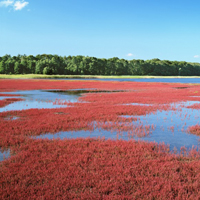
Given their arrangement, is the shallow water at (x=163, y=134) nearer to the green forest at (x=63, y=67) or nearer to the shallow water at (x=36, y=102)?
the shallow water at (x=36, y=102)

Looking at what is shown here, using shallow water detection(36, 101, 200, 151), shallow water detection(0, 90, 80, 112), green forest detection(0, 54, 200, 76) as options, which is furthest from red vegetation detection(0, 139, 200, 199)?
green forest detection(0, 54, 200, 76)

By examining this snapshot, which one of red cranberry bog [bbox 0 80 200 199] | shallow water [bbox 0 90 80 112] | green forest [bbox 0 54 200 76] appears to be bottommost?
shallow water [bbox 0 90 80 112]

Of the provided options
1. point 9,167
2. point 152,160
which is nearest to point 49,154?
point 9,167

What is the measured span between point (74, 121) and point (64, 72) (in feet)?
526

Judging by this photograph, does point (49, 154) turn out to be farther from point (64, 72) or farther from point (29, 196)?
point (64, 72)

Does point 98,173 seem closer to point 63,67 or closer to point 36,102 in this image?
point 36,102

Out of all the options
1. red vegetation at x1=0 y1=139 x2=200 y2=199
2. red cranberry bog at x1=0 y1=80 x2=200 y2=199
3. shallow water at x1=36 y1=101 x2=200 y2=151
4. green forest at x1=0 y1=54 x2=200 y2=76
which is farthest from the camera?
green forest at x1=0 y1=54 x2=200 y2=76

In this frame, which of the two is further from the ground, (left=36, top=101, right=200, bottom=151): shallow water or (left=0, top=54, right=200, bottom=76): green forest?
(left=0, top=54, right=200, bottom=76): green forest

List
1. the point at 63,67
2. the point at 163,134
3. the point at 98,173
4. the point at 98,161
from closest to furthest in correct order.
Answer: the point at 98,173 → the point at 98,161 → the point at 163,134 → the point at 63,67

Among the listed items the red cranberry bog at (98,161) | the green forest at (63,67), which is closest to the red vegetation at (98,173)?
the red cranberry bog at (98,161)

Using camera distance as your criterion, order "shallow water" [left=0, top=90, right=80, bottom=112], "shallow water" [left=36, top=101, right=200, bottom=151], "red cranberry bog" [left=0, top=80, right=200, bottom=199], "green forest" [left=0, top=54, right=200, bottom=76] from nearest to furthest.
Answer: "red cranberry bog" [left=0, top=80, right=200, bottom=199] < "shallow water" [left=36, top=101, right=200, bottom=151] < "shallow water" [left=0, top=90, right=80, bottom=112] < "green forest" [left=0, top=54, right=200, bottom=76]

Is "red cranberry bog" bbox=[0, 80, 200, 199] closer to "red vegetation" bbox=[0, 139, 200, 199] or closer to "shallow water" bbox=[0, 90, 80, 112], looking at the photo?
"red vegetation" bbox=[0, 139, 200, 199]

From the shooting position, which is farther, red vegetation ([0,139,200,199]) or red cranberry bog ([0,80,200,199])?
red cranberry bog ([0,80,200,199])

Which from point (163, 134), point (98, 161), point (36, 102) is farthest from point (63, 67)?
point (98, 161)
